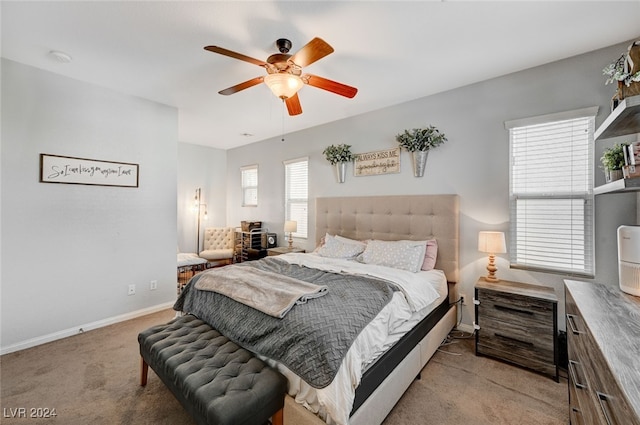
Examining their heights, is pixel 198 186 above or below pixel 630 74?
below

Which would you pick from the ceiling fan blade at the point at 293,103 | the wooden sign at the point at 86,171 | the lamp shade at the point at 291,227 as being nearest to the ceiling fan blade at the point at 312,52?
the ceiling fan blade at the point at 293,103

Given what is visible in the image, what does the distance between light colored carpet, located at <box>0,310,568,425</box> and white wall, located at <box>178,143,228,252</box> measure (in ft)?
10.4

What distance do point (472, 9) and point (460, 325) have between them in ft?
9.99

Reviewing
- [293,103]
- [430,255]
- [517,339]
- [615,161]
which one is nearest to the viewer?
[615,161]

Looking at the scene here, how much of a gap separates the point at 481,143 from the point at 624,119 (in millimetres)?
1375

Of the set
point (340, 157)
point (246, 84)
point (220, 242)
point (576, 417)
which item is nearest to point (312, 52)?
point (246, 84)

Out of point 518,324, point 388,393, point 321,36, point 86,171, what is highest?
point 321,36

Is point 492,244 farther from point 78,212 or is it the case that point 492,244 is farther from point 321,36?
point 78,212

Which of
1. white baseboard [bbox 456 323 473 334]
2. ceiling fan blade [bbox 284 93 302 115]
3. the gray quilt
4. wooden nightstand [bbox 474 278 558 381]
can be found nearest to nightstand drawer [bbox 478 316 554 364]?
wooden nightstand [bbox 474 278 558 381]

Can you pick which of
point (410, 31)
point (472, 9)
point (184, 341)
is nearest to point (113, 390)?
point (184, 341)

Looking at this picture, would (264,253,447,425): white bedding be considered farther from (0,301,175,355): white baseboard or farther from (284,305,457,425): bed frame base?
(0,301,175,355): white baseboard

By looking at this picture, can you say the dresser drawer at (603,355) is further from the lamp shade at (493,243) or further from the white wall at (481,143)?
the white wall at (481,143)

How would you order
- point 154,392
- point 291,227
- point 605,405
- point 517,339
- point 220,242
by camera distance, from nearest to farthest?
point 605,405
point 154,392
point 517,339
point 291,227
point 220,242

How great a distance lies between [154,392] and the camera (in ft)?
6.80
